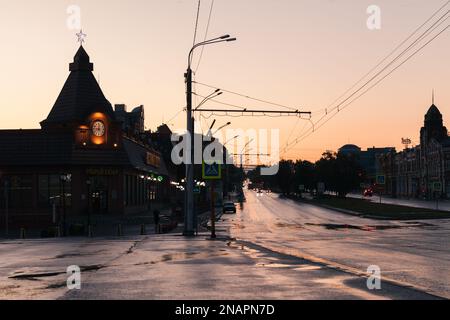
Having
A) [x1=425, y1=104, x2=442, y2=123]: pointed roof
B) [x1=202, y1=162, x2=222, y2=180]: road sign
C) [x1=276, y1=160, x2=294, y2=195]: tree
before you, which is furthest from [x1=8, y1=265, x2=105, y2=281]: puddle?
[x1=276, y1=160, x2=294, y2=195]: tree

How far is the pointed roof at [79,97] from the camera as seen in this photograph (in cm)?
6031

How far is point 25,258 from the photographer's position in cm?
2058

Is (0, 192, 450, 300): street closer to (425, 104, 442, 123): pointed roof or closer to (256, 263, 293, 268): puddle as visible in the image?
(256, 263, 293, 268): puddle

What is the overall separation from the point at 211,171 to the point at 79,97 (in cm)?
→ 3412

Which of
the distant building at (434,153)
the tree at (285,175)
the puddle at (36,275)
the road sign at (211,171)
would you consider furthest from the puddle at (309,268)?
the tree at (285,175)

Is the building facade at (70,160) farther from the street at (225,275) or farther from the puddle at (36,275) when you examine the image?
the puddle at (36,275)

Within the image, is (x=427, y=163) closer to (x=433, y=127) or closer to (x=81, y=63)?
(x=433, y=127)

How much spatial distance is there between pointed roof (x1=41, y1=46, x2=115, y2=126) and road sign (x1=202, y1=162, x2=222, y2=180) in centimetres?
3215

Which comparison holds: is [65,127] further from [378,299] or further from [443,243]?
[378,299]

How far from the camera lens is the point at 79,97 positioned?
200ft

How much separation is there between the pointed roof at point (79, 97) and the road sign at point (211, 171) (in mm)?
32146

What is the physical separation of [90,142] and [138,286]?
1908 inches

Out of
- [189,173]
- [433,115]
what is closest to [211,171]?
[189,173]
